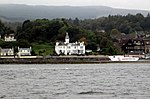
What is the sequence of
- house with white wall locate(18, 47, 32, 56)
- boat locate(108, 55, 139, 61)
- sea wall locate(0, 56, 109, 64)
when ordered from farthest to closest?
house with white wall locate(18, 47, 32, 56)
boat locate(108, 55, 139, 61)
sea wall locate(0, 56, 109, 64)

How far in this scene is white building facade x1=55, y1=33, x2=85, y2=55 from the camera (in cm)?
10506

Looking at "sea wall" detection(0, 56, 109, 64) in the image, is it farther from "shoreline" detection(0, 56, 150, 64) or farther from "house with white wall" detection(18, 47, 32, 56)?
"house with white wall" detection(18, 47, 32, 56)

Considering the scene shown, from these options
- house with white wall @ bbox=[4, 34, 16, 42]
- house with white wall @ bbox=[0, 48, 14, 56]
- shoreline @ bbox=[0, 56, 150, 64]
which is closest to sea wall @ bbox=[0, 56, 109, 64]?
shoreline @ bbox=[0, 56, 150, 64]

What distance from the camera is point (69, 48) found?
106438mm

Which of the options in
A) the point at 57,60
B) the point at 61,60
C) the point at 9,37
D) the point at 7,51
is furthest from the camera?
the point at 9,37

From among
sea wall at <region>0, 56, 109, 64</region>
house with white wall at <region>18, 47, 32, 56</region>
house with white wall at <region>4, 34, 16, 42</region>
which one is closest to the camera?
sea wall at <region>0, 56, 109, 64</region>

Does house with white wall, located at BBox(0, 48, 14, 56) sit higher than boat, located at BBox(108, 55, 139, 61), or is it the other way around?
house with white wall, located at BBox(0, 48, 14, 56)

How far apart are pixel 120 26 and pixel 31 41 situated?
235 feet

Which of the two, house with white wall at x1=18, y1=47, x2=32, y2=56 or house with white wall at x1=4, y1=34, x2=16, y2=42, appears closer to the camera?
house with white wall at x1=18, y1=47, x2=32, y2=56

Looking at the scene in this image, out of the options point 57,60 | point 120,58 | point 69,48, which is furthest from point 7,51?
point 120,58

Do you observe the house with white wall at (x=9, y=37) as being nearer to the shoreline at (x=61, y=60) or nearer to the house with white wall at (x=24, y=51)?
the house with white wall at (x=24, y=51)

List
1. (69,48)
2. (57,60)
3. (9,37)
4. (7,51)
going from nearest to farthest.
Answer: (57,60), (7,51), (69,48), (9,37)

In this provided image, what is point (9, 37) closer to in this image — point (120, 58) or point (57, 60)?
point (57, 60)

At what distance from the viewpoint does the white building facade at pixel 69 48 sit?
10506cm
